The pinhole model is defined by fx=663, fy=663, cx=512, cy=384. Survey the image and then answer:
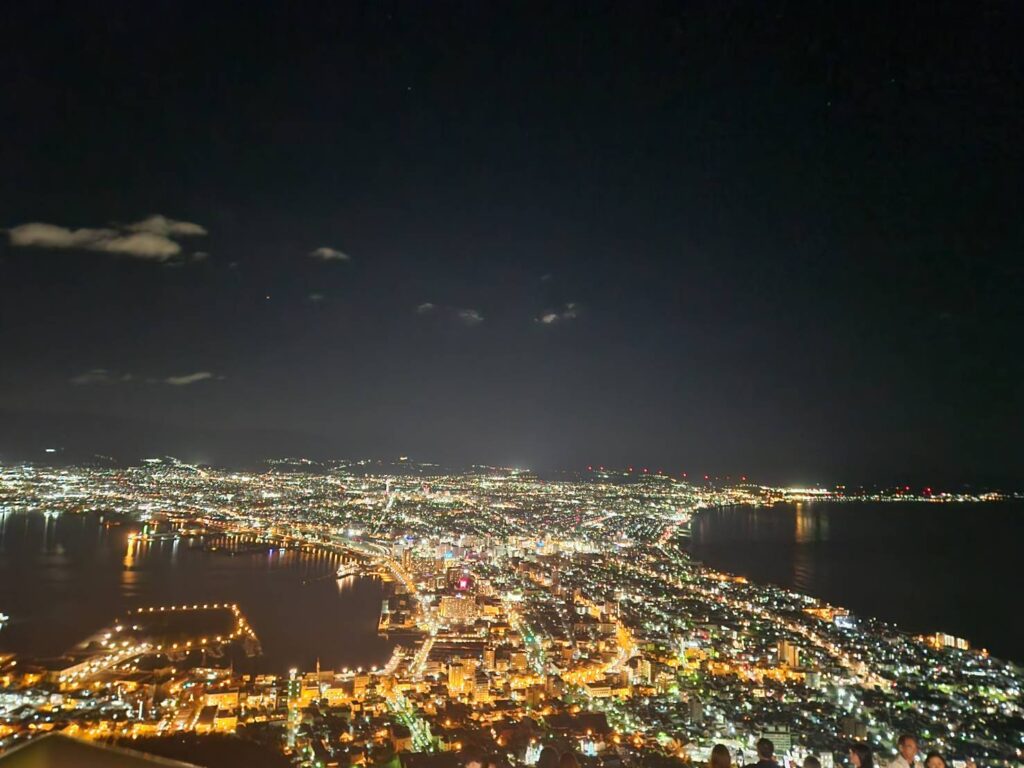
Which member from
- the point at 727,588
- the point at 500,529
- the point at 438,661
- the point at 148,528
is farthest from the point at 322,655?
the point at 148,528

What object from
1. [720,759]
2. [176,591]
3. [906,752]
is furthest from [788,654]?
[176,591]

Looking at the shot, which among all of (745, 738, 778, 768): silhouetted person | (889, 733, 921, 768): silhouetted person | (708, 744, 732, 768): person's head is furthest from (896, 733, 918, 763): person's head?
(708, 744, 732, 768): person's head

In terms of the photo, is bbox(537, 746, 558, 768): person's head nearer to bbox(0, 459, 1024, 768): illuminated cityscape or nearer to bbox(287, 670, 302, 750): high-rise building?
bbox(0, 459, 1024, 768): illuminated cityscape

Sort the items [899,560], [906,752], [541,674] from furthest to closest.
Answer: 1. [899,560]
2. [541,674]
3. [906,752]

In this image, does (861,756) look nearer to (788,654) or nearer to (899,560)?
(788,654)

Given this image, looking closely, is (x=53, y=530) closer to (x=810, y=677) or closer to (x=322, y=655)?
(x=322, y=655)

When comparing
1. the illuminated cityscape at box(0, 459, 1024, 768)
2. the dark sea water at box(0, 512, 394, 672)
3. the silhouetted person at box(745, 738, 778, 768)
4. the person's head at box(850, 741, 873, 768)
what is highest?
the silhouetted person at box(745, 738, 778, 768)
